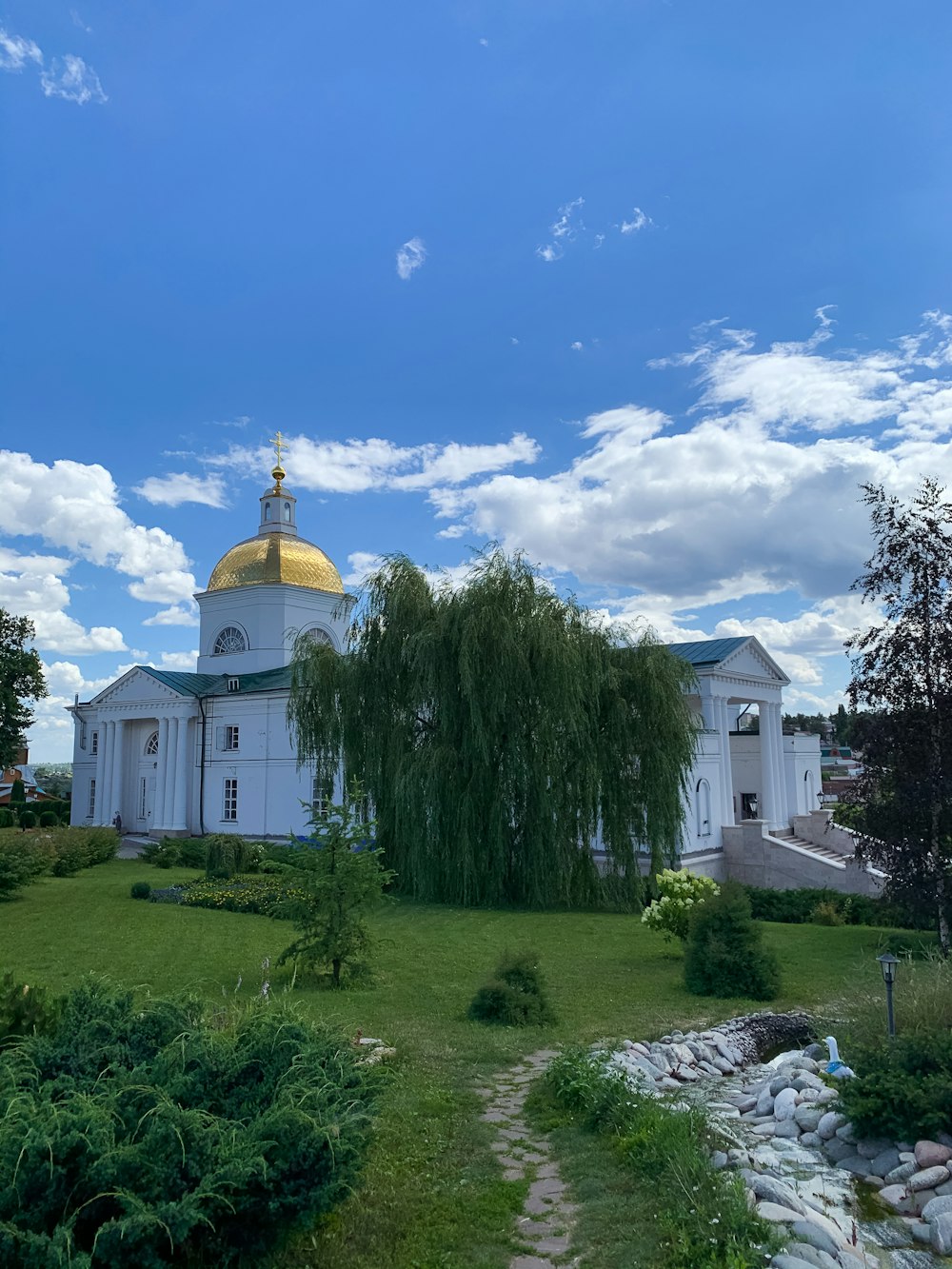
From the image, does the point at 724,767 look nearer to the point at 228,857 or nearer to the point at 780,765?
the point at 780,765

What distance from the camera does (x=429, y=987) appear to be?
10.7 m

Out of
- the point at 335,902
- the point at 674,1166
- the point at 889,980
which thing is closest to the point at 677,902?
the point at 335,902

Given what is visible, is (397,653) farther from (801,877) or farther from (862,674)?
(801,877)

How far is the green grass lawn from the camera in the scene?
4707 mm

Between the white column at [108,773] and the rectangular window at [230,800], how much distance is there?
600 cm

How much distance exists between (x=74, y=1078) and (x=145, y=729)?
32851 millimetres

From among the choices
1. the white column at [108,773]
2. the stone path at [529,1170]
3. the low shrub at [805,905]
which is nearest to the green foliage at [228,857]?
the low shrub at [805,905]

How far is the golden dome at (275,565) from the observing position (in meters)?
35.4

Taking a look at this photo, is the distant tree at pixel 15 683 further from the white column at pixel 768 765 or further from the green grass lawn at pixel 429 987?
the white column at pixel 768 765

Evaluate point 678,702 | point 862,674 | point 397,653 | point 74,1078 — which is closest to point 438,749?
point 397,653

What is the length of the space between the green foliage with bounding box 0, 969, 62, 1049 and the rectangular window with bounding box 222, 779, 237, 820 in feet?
88.1

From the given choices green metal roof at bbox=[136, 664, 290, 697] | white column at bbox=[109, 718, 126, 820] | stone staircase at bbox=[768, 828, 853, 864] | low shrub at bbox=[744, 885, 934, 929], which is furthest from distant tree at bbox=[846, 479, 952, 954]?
white column at bbox=[109, 718, 126, 820]

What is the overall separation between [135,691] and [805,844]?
78.6 ft

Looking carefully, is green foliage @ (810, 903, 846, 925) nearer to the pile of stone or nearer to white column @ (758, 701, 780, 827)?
white column @ (758, 701, 780, 827)
